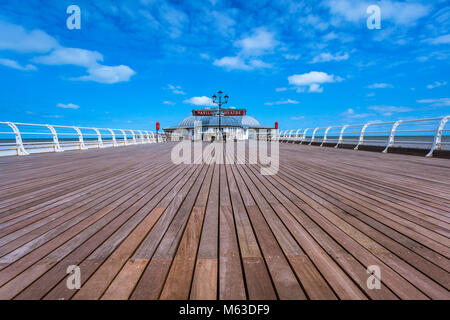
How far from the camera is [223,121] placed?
3506 cm

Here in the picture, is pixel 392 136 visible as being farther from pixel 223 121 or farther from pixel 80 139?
pixel 223 121

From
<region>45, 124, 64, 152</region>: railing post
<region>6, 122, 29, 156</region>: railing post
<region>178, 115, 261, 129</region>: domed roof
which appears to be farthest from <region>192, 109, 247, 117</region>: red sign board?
<region>6, 122, 29, 156</region>: railing post

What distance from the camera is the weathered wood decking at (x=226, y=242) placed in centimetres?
109

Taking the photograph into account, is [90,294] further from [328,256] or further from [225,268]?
[328,256]

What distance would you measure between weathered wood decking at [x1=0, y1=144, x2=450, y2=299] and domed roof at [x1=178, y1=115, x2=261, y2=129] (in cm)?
3246

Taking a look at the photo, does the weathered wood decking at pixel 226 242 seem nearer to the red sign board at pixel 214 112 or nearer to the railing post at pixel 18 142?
the railing post at pixel 18 142

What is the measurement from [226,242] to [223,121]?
34247 mm

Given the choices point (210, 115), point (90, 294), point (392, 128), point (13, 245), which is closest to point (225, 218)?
point (90, 294)

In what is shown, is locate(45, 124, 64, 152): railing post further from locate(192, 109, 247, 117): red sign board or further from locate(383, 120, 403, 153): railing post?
locate(192, 109, 247, 117): red sign board

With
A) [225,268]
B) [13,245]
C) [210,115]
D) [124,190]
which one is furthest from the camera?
[210,115]

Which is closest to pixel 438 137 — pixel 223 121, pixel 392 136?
pixel 392 136

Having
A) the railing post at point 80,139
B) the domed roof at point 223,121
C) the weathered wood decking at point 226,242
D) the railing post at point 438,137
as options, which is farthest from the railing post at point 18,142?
the domed roof at point 223,121
